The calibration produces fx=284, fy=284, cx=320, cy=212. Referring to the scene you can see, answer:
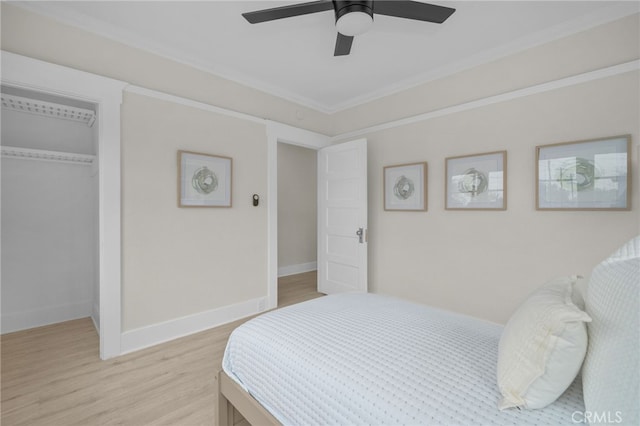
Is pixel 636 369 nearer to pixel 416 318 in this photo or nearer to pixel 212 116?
pixel 416 318

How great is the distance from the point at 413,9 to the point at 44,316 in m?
4.32

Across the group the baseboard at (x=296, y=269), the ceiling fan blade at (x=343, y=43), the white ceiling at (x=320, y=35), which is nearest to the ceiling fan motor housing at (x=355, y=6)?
the ceiling fan blade at (x=343, y=43)

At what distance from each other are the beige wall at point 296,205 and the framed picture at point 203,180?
249 centimetres

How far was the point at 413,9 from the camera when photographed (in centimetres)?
174

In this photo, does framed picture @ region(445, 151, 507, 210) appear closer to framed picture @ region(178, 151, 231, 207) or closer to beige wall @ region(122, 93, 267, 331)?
beige wall @ region(122, 93, 267, 331)

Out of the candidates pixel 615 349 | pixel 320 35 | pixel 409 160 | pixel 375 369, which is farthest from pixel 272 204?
pixel 615 349

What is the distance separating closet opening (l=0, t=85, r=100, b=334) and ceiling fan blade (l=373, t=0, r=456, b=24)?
2.88 metres

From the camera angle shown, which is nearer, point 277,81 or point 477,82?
point 477,82

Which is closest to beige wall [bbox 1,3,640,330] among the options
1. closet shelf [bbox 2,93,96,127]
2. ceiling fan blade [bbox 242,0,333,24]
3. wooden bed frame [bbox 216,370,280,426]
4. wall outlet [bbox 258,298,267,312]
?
wall outlet [bbox 258,298,267,312]

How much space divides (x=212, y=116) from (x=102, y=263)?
1.67 m

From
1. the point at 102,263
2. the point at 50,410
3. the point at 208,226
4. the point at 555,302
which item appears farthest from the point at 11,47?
the point at 555,302

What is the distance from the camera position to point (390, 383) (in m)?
0.95

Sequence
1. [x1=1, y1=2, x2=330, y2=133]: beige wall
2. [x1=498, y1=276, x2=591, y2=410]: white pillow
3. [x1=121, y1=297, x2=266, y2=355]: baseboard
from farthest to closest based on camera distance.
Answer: [x1=121, y1=297, x2=266, y2=355]: baseboard → [x1=1, y1=2, x2=330, y2=133]: beige wall → [x1=498, y1=276, x2=591, y2=410]: white pillow

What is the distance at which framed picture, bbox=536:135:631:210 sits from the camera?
2.09m
